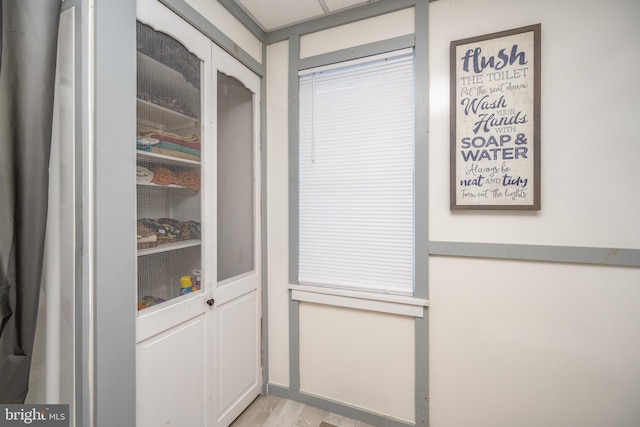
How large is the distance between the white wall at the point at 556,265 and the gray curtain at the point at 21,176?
1.82m

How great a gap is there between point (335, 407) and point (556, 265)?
5.32ft

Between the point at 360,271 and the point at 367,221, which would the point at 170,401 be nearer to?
the point at 360,271

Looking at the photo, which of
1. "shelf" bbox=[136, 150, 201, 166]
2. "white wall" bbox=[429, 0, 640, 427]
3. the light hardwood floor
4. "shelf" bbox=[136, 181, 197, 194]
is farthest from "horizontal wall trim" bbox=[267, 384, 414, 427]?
"shelf" bbox=[136, 150, 201, 166]

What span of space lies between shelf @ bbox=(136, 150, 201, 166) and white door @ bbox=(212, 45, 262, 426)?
20cm

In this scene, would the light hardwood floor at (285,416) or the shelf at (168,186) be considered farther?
the light hardwood floor at (285,416)

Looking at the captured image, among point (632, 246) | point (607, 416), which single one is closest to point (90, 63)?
point (632, 246)

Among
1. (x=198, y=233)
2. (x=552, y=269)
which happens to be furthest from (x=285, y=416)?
(x=552, y=269)

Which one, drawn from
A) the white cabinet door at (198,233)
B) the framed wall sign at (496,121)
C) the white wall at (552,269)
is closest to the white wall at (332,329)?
the white wall at (552,269)

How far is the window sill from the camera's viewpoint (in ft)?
5.49

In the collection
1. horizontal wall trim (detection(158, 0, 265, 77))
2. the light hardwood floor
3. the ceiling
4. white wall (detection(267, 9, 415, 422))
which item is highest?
the ceiling

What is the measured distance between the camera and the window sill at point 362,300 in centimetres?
167

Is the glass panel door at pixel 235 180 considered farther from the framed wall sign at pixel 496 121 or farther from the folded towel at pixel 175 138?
the framed wall sign at pixel 496 121

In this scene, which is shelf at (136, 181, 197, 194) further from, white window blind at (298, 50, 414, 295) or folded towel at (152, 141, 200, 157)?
white window blind at (298, 50, 414, 295)

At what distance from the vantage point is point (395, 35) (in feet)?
5.62
